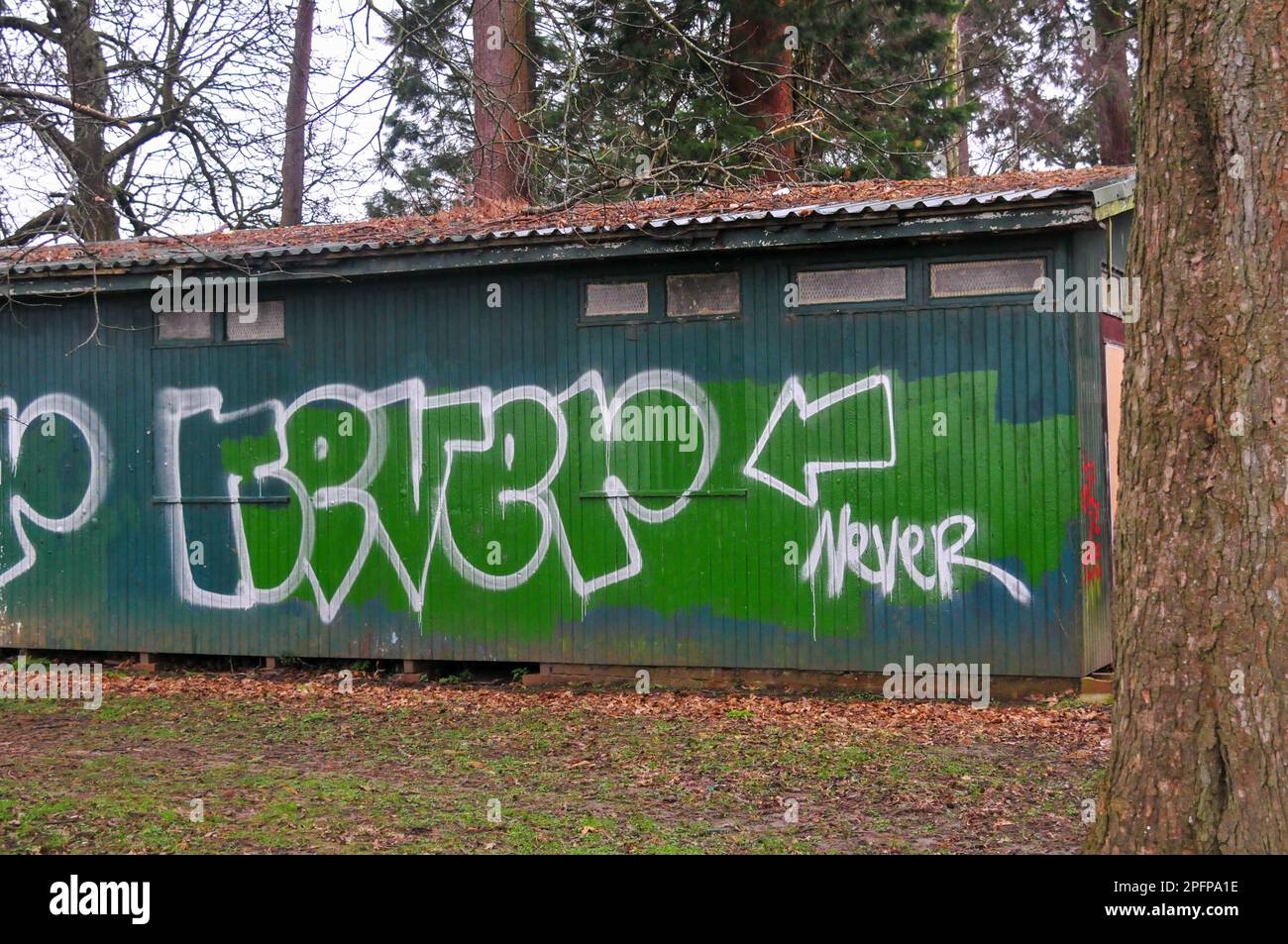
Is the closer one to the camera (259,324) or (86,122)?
(86,122)

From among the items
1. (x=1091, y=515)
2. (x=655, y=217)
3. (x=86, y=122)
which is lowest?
(x=1091, y=515)

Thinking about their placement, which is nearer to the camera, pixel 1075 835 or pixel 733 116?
pixel 1075 835

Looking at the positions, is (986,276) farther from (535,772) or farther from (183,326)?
(183,326)

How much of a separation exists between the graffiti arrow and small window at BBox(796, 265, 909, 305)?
25.7 inches

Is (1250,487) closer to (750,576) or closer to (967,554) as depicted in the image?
(967,554)

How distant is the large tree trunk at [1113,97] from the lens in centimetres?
2284

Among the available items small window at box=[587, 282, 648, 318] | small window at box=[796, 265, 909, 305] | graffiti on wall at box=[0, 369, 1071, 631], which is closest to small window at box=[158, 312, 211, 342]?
graffiti on wall at box=[0, 369, 1071, 631]

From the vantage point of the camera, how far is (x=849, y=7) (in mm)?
17969

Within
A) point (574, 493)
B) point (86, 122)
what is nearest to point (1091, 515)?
point (574, 493)

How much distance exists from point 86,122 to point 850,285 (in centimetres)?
579

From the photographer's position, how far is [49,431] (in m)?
13.0
